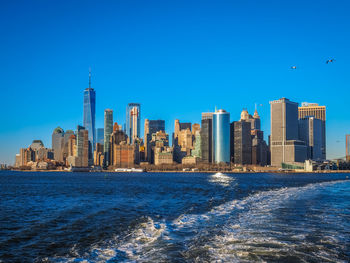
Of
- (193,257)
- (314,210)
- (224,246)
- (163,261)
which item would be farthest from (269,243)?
(314,210)

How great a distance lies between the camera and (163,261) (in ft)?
60.7

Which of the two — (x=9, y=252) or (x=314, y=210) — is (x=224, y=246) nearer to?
(x=9, y=252)

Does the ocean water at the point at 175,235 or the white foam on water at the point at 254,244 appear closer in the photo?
the white foam on water at the point at 254,244

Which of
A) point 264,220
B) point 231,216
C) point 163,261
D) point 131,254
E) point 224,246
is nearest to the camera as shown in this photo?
point 163,261

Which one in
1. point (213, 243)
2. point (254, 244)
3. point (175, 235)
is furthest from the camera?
point (175, 235)

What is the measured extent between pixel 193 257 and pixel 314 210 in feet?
71.4

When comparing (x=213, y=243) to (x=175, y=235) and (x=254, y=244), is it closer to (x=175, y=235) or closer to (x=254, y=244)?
(x=254, y=244)

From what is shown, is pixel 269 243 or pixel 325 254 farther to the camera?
pixel 269 243

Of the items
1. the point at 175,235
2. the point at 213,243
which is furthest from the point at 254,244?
the point at 175,235

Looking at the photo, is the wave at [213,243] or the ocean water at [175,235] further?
the ocean water at [175,235]

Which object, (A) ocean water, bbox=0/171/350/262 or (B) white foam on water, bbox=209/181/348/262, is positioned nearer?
(B) white foam on water, bbox=209/181/348/262

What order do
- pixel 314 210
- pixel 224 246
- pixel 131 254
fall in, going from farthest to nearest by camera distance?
pixel 314 210
pixel 224 246
pixel 131 254

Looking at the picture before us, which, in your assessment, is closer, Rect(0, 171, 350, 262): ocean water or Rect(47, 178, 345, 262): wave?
Rect(47, 178, 345, 262): wave

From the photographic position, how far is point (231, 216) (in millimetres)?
34312
